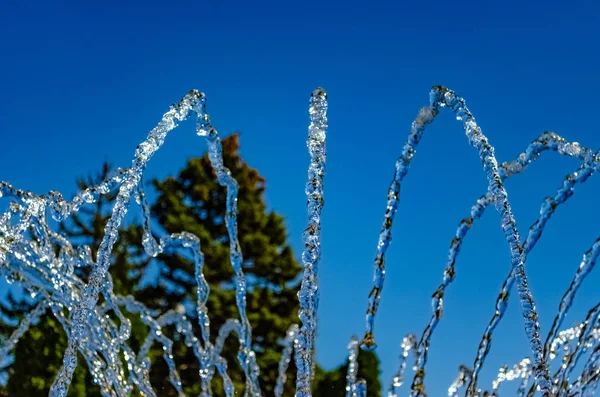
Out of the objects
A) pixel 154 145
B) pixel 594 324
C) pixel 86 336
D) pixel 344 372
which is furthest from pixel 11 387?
pixel 594 324

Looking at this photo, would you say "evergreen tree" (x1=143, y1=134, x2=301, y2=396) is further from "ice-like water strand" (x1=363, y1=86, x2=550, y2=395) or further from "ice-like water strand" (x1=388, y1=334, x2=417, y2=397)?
"ice-like water strand" (x1=363, y1=86, x2=550, y2=395)

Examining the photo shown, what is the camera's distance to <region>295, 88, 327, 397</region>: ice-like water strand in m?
3.44

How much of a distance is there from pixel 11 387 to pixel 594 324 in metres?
8.83

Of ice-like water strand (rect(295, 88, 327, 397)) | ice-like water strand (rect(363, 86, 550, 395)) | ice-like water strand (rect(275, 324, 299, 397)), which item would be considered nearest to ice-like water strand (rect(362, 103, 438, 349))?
ice-like water strand (rect(363, 86, 550, 395))

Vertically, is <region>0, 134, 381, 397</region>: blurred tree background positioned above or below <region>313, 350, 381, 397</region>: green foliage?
above

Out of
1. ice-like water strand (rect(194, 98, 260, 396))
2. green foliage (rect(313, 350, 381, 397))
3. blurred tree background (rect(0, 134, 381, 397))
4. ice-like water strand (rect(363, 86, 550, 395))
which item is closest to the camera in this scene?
ice-like water strand (rect(363, 86, 550, 395))

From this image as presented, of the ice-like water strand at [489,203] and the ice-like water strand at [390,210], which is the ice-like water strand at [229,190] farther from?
the ice-like water strand at [489,203]

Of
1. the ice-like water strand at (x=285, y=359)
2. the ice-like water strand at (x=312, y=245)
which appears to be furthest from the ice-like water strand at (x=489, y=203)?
the ice-like water strand at (x=285, y=359)

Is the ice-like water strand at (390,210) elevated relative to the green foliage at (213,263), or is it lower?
lower

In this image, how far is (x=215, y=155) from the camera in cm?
518

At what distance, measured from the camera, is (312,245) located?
3740 mm

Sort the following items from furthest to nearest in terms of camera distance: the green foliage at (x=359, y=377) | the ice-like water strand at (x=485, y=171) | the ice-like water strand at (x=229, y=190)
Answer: the green foliage at (x=359, y=377) → the ice-like water strand at (x=229, y=190) → the ice-like water strand at (x=485, y=171)

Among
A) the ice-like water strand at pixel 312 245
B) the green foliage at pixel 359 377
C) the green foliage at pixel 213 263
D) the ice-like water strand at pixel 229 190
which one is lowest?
the ice-like water strand at pixel 312 245

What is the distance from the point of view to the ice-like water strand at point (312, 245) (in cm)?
344
